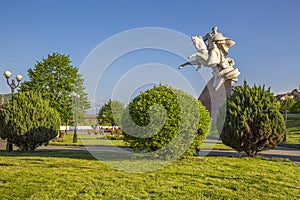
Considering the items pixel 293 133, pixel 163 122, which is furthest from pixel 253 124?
pixel 293 133

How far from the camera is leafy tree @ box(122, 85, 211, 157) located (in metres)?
8.21

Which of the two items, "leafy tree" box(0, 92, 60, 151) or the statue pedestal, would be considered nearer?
"leafy tree" box(0, 92, 60, 151)

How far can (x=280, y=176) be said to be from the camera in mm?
6703

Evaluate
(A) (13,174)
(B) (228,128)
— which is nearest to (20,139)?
(A) (13,174)

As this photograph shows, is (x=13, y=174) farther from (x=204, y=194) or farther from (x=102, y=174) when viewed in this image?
(x=204, y=194)

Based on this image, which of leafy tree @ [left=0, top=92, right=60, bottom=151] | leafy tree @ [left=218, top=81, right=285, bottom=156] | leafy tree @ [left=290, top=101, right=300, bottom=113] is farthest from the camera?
leafy tree @ [left=290, top=101, right=300, bottom=113]

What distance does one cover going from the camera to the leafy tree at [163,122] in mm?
8213

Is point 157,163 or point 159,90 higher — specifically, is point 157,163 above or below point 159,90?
below

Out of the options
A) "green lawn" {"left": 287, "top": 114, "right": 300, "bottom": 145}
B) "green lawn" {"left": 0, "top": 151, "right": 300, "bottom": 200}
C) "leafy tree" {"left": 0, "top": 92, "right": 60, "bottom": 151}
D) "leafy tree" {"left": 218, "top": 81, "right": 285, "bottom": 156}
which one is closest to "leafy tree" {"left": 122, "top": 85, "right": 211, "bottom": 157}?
"green lawn" {"left": 0, "top": 151, "right": 300, "bottom": 200}

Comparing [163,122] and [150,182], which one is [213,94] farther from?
[150,182]

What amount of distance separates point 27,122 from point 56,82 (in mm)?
16136

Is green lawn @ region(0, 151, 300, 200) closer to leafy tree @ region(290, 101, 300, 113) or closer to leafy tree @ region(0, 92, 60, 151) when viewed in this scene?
leafy tree @ region(0, 92, 60, 151)

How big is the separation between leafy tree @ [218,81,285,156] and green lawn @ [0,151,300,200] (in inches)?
77.0

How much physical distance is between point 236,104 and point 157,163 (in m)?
4.28
